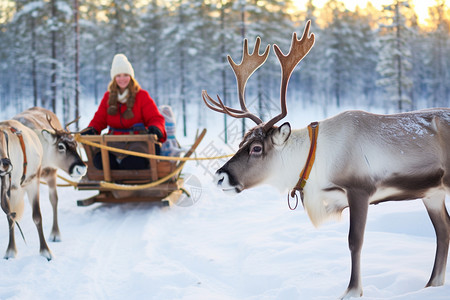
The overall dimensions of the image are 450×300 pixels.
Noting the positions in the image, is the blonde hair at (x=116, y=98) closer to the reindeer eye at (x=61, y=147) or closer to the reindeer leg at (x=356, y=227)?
the reindeer eye at (x=61, y=147)

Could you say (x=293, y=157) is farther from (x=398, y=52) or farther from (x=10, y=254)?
(x=398, y=52)

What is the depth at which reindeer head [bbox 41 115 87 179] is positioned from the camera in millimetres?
4535

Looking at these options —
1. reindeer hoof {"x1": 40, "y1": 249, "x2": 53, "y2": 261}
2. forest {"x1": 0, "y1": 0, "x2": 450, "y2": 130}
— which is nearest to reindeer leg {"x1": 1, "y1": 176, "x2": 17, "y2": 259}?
reindeer hoof {"x1": 40, "y1": 249, "x2": 53, "y2": 261}

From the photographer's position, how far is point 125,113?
5.88 meters

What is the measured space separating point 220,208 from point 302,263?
303 cm

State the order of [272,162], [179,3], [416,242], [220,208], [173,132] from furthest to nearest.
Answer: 1. [179,3]
2. [173,132]
3. [220,208]
4. [416,242]
5. [272,162]

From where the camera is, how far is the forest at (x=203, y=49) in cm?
2003

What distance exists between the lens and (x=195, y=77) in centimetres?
3036

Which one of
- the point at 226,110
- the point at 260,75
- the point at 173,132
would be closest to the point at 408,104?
the point at 260,75

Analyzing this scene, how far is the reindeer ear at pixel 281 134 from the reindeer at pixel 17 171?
101 inches

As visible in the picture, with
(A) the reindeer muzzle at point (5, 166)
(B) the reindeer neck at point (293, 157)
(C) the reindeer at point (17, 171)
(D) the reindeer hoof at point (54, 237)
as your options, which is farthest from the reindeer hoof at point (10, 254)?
(B) the reindeer neck at point (293, 157)

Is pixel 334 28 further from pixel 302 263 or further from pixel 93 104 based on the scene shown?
pixel 302 263

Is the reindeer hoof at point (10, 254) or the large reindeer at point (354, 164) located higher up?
the large reindeer at point (354, 164)

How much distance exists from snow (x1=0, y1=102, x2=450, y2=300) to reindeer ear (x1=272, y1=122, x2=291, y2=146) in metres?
1.20
